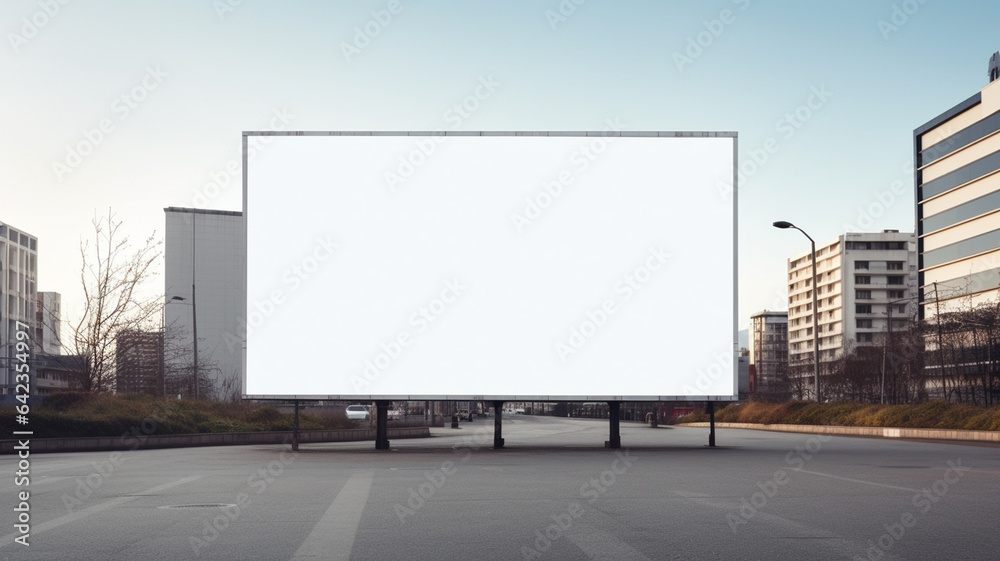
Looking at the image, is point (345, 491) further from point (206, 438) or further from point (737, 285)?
point (206, 438)

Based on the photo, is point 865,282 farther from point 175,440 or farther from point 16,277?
point 175,440

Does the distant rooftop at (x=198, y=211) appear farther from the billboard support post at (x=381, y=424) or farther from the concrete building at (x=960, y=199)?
the billboard support post at (x=381, y=424)

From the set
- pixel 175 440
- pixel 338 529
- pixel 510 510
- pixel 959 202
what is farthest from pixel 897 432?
pixel 959 202

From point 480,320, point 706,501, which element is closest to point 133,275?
point 480,320

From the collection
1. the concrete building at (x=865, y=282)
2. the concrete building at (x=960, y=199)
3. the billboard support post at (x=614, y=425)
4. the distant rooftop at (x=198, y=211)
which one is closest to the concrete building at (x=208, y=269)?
the distant rooftop at (x=198, y=211)

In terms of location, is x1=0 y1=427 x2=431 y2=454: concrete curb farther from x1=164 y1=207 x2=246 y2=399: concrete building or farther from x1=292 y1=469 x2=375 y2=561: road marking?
x1=164 y1=207 x2=246 y2=399: concrete building

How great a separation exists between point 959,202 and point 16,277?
364 feet

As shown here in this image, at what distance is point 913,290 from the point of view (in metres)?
142

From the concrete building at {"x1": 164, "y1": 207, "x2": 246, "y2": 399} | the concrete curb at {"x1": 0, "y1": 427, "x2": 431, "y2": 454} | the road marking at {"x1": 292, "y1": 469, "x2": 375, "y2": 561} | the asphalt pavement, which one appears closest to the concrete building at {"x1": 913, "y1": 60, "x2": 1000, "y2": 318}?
the concrete curb at {"x1": 0, "y1": 427, "x2": 431, "y2": 454}

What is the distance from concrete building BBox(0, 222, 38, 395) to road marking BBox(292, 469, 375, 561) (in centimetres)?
11344

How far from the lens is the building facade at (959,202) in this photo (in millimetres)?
87062

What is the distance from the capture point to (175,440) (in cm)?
3155

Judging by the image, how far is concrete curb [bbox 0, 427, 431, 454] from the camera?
27844 millimetres

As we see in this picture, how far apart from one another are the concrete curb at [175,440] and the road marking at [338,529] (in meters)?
17.4
